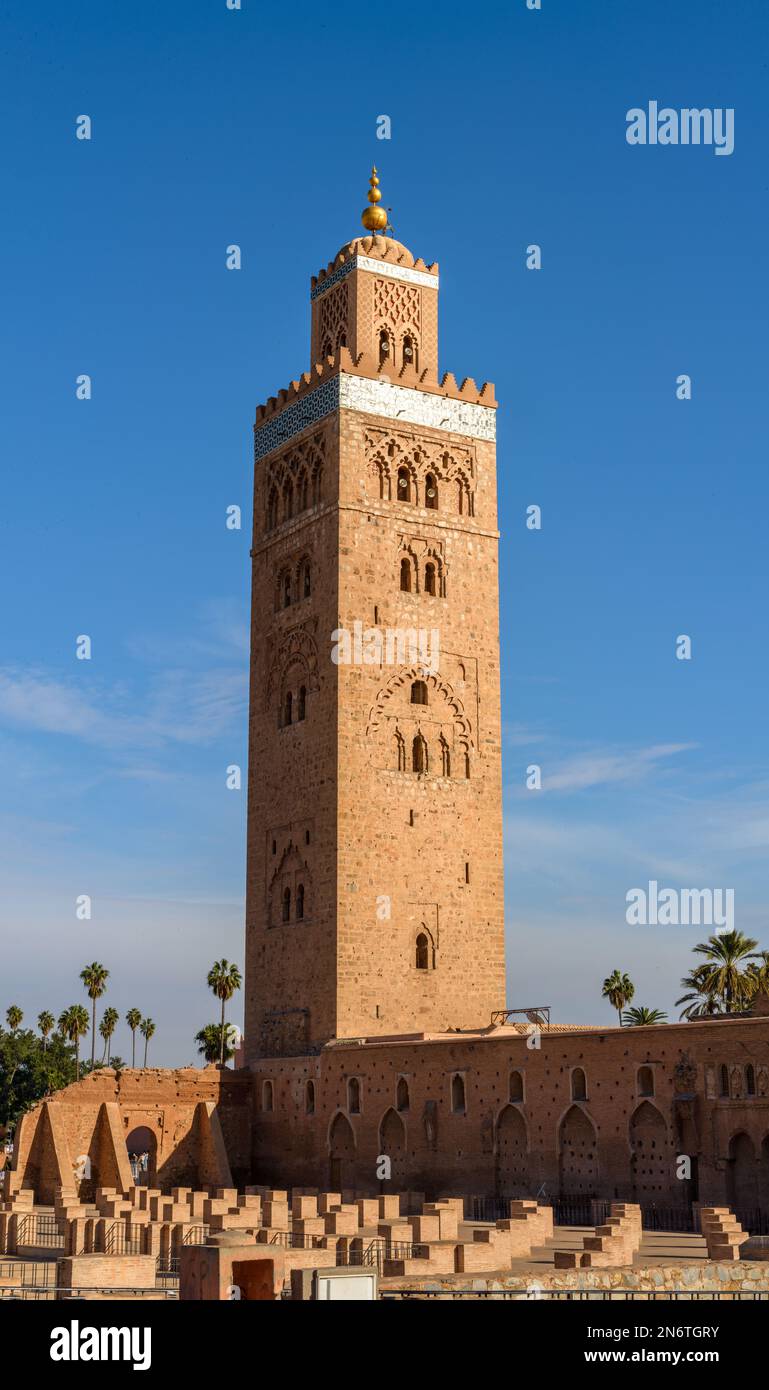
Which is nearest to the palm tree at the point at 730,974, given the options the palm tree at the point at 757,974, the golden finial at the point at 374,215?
the palm tree at the point at 757,974

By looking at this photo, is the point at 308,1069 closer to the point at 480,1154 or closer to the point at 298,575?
the point at 480,1154

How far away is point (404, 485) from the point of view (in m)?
39.7

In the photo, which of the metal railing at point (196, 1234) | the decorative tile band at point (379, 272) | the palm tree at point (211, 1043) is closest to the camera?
the metal railing at point (196, 1234)

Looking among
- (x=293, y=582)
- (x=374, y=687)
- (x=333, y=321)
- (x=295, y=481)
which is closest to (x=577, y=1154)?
Answer: (x=374, y=687)

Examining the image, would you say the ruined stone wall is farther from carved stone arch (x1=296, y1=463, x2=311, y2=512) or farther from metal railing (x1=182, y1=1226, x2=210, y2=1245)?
carved stone arch (x1=296, y1=463, x2=311, y2=512)

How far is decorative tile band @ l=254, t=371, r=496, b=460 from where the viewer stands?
39.2 meters

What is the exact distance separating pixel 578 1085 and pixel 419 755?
1165cm

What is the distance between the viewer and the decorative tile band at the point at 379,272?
4072 centimetres

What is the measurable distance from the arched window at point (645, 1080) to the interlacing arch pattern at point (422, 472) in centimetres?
→ 1703

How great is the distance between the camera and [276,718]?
3988 cm

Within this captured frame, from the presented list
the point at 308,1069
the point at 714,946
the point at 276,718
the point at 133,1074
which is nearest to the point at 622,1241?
the point at 308,1069

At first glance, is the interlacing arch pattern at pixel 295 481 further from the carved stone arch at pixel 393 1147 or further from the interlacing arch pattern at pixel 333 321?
the carved stone arch at pixel 393 1147

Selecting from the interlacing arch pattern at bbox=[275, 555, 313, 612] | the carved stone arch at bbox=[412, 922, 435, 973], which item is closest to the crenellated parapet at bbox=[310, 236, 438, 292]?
the interlacing arch pattern at bbox=[275, 555, 313, 612]

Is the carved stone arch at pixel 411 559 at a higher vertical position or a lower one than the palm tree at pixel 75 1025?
higher
